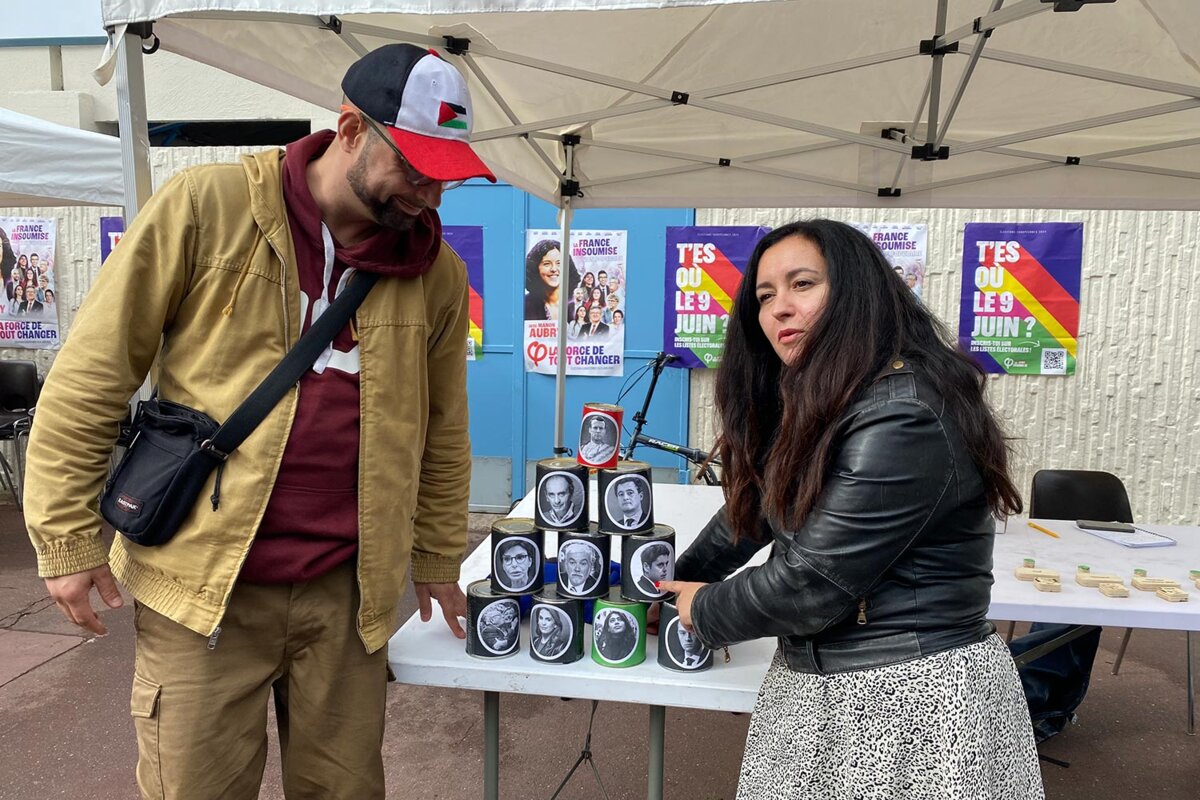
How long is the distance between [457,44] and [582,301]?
335cm

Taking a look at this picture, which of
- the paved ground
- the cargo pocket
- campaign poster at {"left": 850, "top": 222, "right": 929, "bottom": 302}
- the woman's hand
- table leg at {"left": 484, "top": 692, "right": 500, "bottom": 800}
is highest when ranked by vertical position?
campaign poster at {"left": 850, "top": 222, "right": 929, "bottom": 302}

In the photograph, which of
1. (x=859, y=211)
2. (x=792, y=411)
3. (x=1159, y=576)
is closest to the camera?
(x=792, y=411)

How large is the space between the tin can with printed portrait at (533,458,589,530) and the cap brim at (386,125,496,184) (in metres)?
0.72

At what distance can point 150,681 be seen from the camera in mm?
1429

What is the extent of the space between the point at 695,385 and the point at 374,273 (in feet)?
14.9

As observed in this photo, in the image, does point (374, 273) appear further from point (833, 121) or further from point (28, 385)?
point (28, 385)

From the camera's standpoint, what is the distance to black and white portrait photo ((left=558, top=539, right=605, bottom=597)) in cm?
175

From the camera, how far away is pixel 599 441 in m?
1.95

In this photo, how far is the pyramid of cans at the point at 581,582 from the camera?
170 cm

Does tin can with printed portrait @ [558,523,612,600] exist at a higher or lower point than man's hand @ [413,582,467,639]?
higher

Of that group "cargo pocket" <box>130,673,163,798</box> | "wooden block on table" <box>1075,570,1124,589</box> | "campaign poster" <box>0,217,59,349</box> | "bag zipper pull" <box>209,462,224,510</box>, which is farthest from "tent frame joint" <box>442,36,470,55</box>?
"campaign poster" <box>0,217,59,349</box>

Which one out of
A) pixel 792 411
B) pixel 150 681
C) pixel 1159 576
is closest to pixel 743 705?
pixel 792 411

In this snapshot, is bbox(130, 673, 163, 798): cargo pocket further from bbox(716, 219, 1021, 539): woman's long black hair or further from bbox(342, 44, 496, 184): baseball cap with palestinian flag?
bbox(716, 219, 1021, 539): woman's long black hair

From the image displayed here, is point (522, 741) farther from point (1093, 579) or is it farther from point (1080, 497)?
point (1080, 497)
